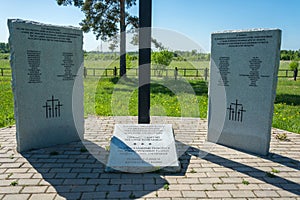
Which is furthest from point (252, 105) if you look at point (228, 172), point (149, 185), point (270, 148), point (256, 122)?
point (149, 185)

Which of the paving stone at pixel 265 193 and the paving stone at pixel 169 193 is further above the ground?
the paving stone at pixel 265 193

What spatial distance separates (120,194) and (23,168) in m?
1.58

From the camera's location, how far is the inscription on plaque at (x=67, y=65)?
435cm

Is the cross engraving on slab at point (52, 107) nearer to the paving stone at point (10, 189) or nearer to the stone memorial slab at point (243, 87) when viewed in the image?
the paving stone at point (10, 189)

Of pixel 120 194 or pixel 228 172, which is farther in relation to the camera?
pixel 228 172

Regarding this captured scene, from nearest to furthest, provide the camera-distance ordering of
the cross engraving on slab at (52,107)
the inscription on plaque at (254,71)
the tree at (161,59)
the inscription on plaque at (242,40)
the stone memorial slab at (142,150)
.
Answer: the stone memorial slab at (142,150), the inscription on plaque at (242,40), the inscription on plaque at (254,71), the cross engraving on slab at (52,107), the tree at (161,59)

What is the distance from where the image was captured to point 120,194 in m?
2.85

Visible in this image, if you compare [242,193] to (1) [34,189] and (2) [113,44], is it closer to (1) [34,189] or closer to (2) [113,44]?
(1) [34,189]

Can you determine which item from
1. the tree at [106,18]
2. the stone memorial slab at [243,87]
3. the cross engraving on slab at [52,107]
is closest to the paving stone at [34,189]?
the cross engraving on slab at [52,107]

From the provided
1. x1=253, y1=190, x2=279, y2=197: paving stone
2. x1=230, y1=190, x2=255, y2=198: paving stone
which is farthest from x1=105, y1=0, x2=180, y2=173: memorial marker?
x1=253, y1=190, x2=279, y2=197: paving stone

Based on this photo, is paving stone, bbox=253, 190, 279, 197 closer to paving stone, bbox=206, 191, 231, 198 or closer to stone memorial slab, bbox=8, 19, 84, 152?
paving stone, bbox=206, 191, 231, 198

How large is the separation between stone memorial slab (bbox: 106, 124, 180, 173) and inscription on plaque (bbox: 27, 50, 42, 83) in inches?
62.9

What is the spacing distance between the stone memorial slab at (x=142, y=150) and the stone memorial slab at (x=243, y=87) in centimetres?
113

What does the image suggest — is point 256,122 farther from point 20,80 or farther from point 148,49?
point 20,80
